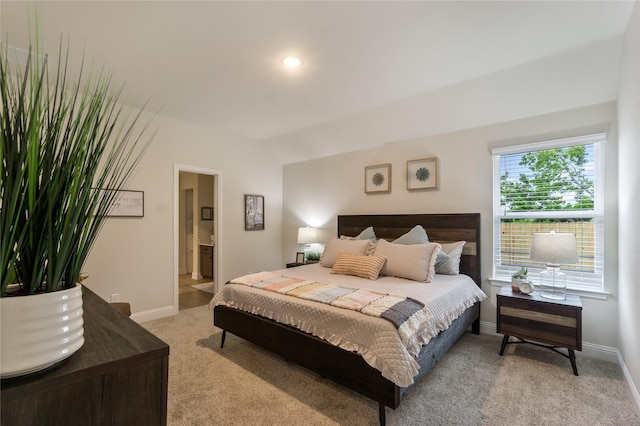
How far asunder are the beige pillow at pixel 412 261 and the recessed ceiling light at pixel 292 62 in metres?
2.02

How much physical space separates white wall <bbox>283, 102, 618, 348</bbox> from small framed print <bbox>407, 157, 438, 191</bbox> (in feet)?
0.23

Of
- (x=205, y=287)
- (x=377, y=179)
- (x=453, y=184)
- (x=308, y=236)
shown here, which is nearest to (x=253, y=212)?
(x=308, y=236)

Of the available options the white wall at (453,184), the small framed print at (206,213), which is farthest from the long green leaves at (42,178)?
the small framed print at (206,213)

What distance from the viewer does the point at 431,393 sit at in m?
2.14

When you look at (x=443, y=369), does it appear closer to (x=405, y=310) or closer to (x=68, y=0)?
(x=405, y=310)

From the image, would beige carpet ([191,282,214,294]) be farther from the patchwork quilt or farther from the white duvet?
the patchwork quilt

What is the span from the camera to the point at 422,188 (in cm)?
378

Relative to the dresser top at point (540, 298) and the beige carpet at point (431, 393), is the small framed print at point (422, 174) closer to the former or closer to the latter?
the dresser top at point (540, 298)

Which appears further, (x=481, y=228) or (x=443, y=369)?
(x=481, y=228)

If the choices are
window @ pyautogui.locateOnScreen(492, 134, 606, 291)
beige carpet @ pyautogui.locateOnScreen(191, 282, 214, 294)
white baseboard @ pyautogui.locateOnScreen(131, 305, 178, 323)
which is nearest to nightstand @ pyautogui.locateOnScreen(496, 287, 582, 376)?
window @ pyautogui.locateOnScreen(492, 134, 606, 291)

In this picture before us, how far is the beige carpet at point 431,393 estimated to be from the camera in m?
1.90

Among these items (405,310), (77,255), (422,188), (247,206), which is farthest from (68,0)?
(422,188)

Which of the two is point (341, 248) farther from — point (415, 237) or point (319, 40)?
point (319, 40)

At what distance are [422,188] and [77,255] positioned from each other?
3634 mm
